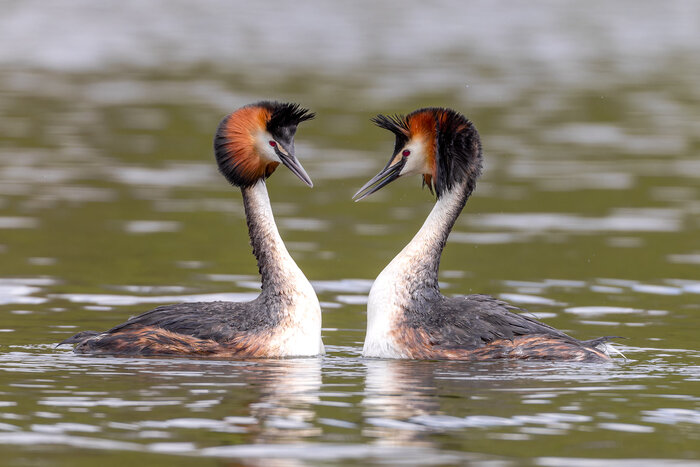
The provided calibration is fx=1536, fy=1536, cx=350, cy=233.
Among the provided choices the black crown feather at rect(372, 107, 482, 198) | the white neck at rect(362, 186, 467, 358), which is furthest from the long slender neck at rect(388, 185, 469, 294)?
the black crown feather at rect(372, 107, 482, 198)

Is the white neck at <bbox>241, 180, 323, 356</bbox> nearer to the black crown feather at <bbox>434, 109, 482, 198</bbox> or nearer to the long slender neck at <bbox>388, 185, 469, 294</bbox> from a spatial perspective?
the long slender neck at <bbox>388, 185, 469, 294</bbox>

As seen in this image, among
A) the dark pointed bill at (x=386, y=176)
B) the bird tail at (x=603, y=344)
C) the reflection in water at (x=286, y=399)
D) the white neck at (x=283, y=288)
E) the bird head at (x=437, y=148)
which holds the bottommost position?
the reflection in water at (x=286, y=399)

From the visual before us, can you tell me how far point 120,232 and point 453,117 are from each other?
6.95m

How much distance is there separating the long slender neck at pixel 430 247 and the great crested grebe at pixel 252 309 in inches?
32.5

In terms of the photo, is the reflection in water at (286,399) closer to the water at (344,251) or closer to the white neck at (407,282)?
the water at (344,251)

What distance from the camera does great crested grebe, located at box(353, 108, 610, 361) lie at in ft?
38.6

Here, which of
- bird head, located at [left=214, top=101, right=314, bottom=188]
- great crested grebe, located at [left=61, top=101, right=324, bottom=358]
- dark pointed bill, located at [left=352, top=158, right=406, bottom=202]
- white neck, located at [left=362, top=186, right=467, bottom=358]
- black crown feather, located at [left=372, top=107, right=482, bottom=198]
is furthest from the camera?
dark pointed bill, located at [left=352, top=158, right=406, bottom=202]

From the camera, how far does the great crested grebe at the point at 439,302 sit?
11773 mm

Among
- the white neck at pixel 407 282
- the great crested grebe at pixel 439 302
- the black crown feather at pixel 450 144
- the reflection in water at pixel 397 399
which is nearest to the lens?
the reflection in water at pixel 397 399

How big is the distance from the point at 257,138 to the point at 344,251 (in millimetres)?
4732

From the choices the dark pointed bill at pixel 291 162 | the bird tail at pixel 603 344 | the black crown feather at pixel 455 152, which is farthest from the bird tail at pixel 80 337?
the bird tail at pixel 603 344

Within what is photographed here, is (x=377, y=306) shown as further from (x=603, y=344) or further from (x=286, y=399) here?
(x=286, y=399)

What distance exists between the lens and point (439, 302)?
12383 mm

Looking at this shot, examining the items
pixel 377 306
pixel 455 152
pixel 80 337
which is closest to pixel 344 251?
pixel 455 152
